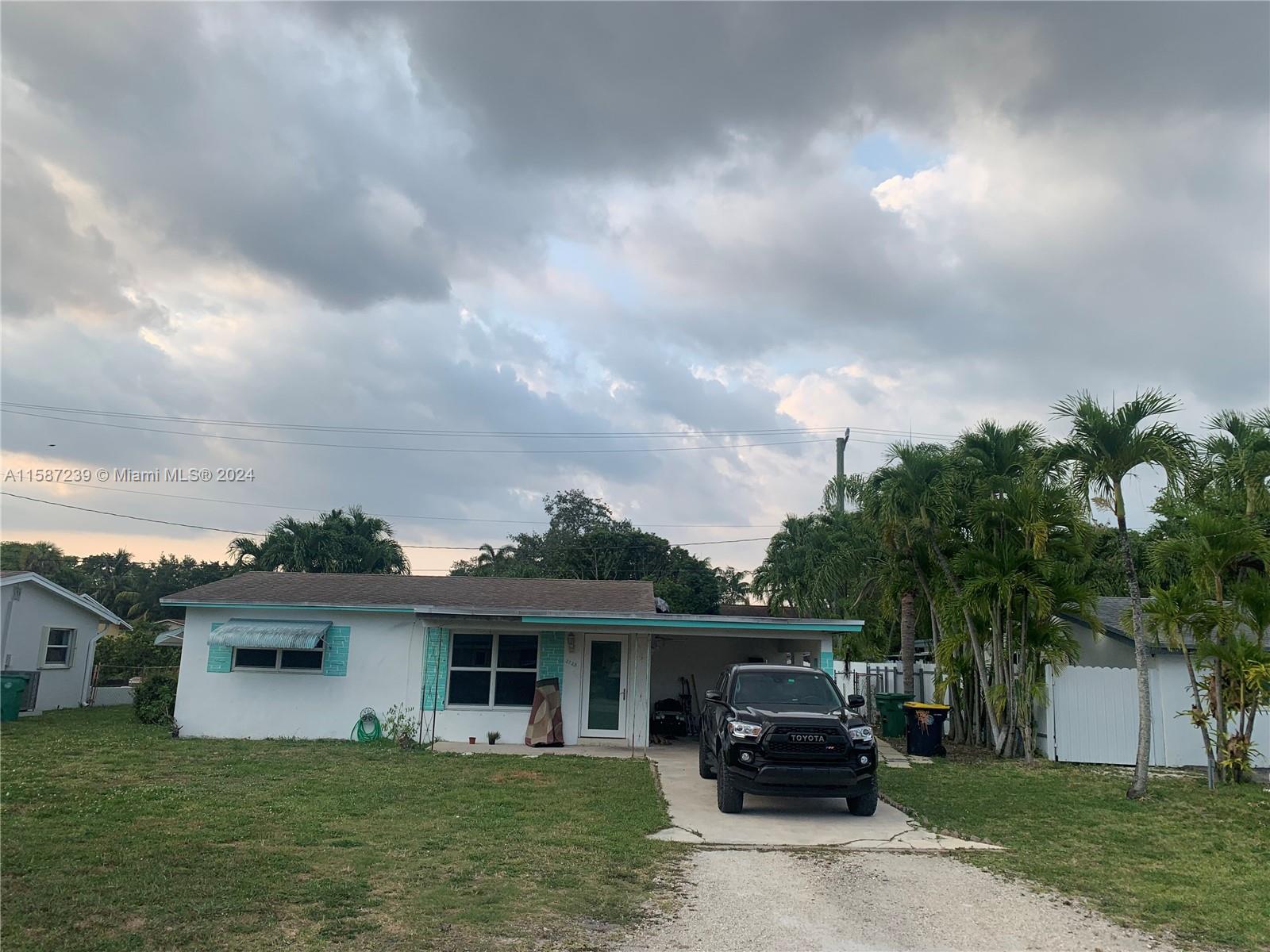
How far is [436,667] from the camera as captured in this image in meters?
16.2

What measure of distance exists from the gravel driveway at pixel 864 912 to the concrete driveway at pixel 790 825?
2.34 feet

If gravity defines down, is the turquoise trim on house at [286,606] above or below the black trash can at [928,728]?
above

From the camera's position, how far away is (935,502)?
16.5 meters

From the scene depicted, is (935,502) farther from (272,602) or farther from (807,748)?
(272,602)

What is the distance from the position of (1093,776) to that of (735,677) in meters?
6.42

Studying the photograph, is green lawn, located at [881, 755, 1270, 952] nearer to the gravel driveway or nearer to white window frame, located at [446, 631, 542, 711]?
the gravel driveway

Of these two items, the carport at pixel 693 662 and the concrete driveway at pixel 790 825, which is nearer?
the concrete driveway at pixel 790 825

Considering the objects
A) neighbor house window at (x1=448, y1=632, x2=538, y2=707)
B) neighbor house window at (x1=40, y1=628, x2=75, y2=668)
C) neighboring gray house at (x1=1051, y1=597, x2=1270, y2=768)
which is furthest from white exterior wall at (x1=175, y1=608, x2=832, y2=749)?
neighbor house window at (x1=40, y1=628, x2=75, y2=668)

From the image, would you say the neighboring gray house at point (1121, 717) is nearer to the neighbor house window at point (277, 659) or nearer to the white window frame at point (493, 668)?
the white window frame at point (493, 668)

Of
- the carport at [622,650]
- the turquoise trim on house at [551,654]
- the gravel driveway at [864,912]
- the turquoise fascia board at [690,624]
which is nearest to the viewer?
the gravel driveway at [864,912]

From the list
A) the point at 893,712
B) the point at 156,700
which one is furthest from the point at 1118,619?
the point at 156,700

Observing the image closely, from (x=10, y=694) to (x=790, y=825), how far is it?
17.9 m

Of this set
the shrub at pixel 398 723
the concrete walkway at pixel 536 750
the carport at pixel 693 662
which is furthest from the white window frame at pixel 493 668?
the carport at pixel 693 662

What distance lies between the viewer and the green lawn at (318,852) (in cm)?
547
